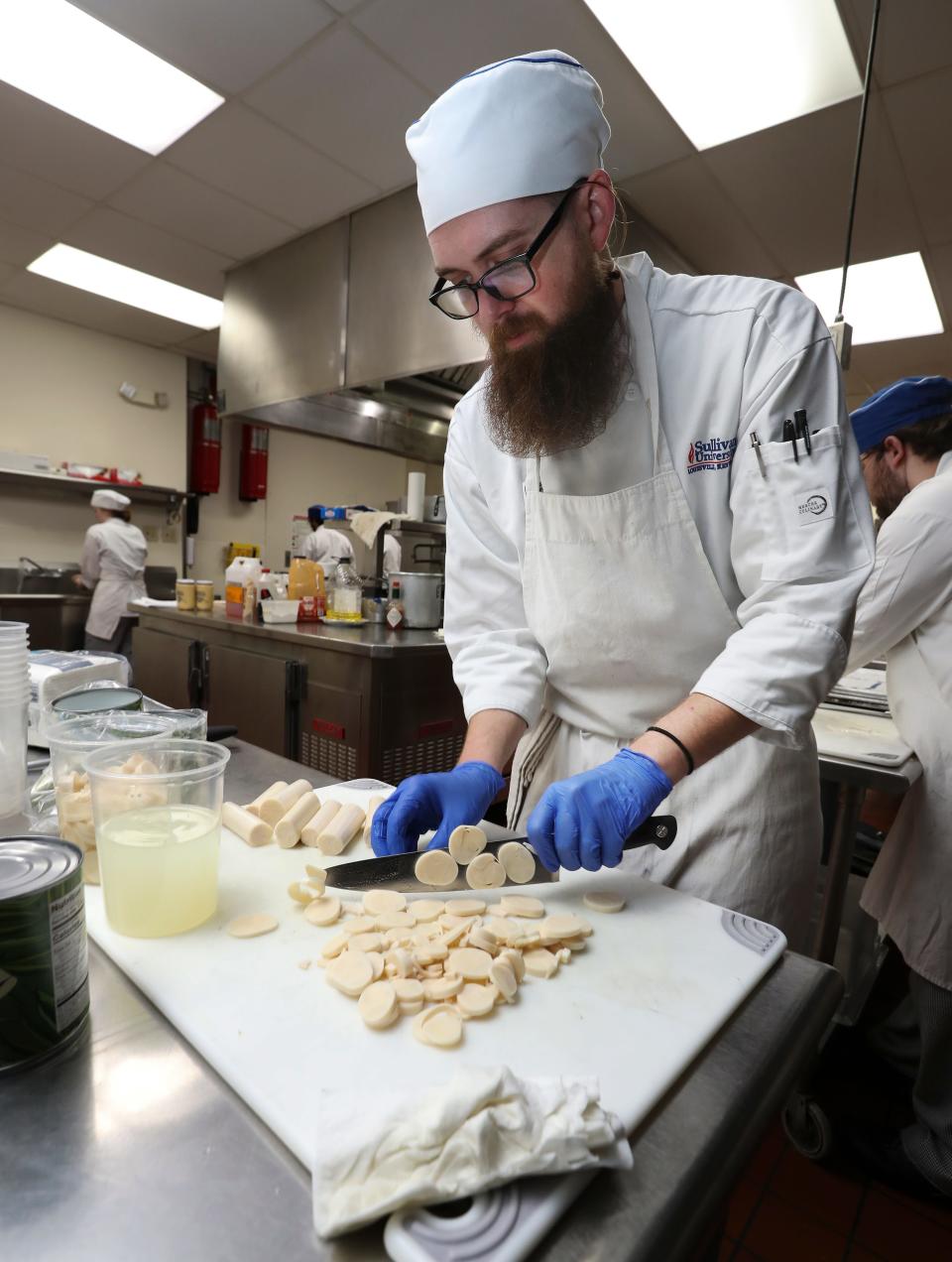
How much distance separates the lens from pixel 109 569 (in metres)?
5.28

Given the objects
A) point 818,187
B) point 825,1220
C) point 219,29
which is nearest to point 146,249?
point 219,29

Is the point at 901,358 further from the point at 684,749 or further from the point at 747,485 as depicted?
the point at 684,749

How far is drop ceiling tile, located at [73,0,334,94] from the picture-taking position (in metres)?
2.36

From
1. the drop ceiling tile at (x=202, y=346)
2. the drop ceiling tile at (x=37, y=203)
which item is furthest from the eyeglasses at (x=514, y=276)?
the drop ceiling tile at (x=202, y=346)

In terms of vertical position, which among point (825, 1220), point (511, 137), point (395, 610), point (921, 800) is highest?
point (511, 137)

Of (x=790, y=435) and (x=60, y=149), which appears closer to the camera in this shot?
(x=790, y=435)

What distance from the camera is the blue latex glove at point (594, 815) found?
84cm

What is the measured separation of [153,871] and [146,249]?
15.8 feet

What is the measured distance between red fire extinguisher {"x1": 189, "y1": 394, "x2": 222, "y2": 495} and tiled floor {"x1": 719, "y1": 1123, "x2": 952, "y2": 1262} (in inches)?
258

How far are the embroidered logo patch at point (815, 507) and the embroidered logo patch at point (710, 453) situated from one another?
14 centimetres

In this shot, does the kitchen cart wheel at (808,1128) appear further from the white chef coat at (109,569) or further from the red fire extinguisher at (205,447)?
the red fire extinguisher at (205,447)

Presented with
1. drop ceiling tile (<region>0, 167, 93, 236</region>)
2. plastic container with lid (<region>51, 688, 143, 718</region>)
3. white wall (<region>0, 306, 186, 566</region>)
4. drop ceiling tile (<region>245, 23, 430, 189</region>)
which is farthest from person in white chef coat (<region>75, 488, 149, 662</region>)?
plastic container with lid (<region>51, 688, 143, 718</region>)

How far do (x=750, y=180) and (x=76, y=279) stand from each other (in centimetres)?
457

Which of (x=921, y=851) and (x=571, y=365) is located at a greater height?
(x=571, y=365)
